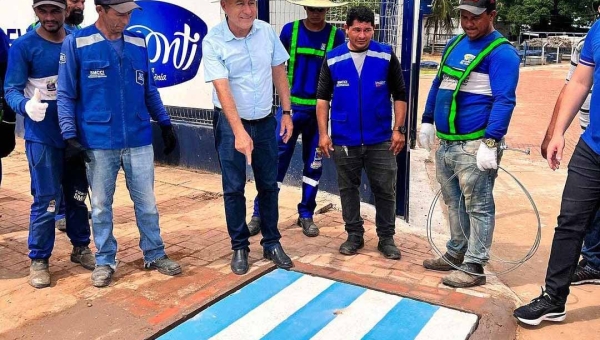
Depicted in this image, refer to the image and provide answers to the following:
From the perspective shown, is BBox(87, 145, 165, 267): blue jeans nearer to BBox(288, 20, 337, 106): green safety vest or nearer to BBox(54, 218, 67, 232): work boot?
BBox(54, 218, 67, 232): work boot

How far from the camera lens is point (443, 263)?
170 inches

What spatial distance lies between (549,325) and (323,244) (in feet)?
6.33

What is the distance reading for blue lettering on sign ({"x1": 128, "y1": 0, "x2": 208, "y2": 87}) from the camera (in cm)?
703

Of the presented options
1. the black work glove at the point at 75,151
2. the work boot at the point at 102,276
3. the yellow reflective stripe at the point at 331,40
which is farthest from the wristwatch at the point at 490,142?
the work boot at the point at 102,276

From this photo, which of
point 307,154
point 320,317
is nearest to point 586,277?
point 320,317

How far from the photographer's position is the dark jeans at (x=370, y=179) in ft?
14.5

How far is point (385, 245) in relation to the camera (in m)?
4.61

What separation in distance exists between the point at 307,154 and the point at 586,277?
2437 mm

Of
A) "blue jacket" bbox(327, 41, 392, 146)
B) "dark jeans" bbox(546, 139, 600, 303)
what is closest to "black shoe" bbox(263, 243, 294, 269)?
"blue jacket" bbox(327, 41, 392, 146)

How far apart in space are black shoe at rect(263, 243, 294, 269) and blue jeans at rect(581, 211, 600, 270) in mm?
2208

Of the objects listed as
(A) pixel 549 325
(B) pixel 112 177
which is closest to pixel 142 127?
(B) pixel 112 177

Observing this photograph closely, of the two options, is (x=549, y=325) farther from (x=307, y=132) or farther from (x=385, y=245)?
(x=307, y=132)

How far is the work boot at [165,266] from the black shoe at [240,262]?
A: 0.41 meters

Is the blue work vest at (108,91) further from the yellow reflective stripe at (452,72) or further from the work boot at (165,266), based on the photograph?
the yellow reflective stripe at (452,72)
